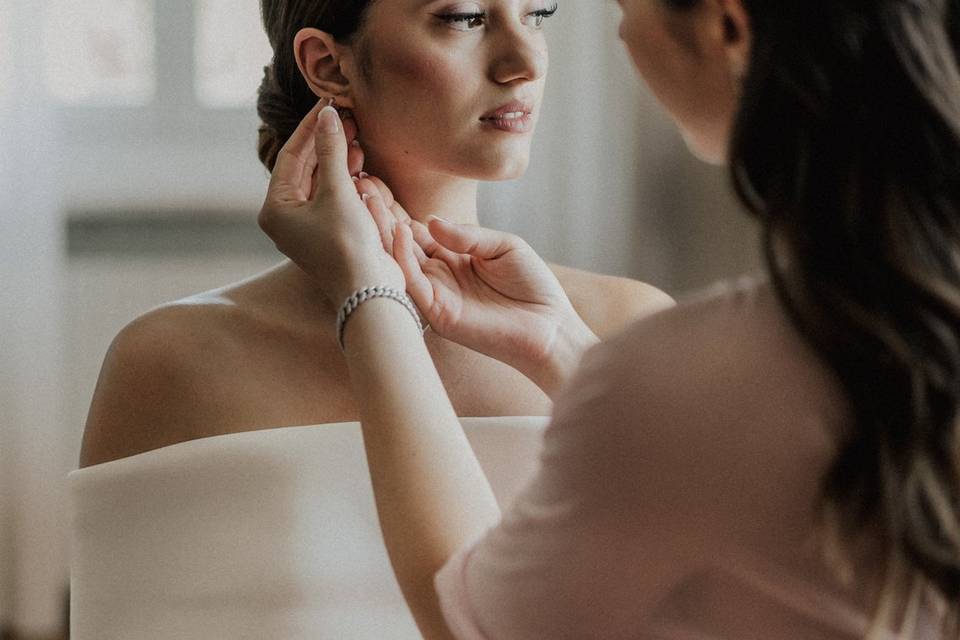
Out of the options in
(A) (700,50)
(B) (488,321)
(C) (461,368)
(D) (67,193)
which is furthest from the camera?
(D) (67,193)

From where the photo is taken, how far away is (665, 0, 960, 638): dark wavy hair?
Answer: 2.17 ft

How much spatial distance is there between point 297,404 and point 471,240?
0.88 feet

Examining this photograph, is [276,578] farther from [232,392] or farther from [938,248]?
[938,248]

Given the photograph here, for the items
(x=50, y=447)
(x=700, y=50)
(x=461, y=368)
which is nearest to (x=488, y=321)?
(x=461, y=368)

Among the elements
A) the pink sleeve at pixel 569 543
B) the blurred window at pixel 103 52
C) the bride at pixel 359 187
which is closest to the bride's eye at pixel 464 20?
the bride at pixel 359 187

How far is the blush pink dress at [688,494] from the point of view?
0.67 m

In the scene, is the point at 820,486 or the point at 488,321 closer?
the point at 820,486

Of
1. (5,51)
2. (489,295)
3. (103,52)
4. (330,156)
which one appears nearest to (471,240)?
(489,295)

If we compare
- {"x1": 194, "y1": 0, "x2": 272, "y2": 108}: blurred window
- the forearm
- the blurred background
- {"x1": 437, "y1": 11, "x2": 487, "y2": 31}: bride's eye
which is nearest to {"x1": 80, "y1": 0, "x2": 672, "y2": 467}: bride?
{"x1": 437, "y1": 11, "x2": 487, "y2": 31}: bride's eye

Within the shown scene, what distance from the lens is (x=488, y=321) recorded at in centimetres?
122

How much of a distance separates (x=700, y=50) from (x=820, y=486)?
0.29 meters

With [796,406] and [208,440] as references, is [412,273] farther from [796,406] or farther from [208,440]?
[796,406]

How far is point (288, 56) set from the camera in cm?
143

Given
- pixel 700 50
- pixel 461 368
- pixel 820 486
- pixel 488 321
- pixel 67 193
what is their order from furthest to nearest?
pixel 67 193
pixel 461 368
pixel 488 321
pixel 700 50
pixel 820 486
